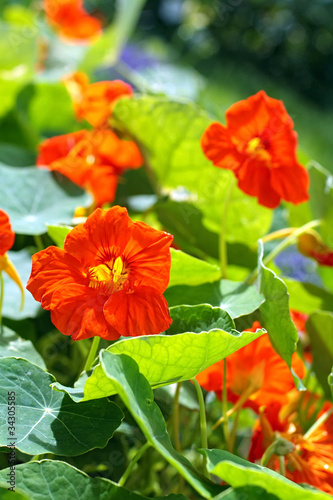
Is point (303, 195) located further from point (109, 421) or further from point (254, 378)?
point (109, 421)

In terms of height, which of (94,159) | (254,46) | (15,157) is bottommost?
(254,46)

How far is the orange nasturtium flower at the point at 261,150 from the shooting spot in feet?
2.18

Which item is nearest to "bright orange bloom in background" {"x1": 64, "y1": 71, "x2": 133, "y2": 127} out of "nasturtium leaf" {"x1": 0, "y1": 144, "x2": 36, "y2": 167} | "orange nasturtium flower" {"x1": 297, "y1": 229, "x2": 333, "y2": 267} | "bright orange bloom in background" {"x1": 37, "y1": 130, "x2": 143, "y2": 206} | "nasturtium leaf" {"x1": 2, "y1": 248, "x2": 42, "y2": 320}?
"bright orange bloom in background" {"x1": 37, "y1": 130, "x2": 143, "y2": 206}

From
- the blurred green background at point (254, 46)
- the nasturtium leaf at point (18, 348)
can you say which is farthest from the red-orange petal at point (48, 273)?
the blurred green background at point (254, 46)

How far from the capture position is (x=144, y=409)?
46 cm

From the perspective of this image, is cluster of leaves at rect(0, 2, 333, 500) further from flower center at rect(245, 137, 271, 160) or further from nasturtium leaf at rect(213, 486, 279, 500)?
flower center at rect(245, 137, 271, 160)

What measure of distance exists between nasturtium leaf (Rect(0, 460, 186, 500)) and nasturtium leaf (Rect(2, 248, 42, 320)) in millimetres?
246

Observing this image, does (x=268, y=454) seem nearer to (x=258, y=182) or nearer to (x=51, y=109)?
(x=258, y=182)

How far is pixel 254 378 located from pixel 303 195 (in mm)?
215

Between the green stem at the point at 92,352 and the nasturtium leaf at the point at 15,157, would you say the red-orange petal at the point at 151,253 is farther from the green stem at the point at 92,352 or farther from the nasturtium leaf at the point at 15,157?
the nasturtium leaf at the point at 15,157

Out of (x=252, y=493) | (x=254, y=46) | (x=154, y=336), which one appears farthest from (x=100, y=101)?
(x=254, y=46)

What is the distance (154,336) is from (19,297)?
1.01 feet

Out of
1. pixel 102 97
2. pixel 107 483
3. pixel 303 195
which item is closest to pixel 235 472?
pixel 107 483

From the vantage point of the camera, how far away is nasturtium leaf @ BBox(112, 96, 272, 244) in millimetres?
832
